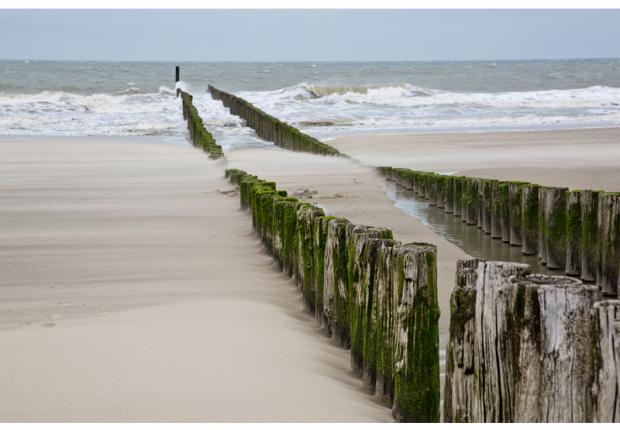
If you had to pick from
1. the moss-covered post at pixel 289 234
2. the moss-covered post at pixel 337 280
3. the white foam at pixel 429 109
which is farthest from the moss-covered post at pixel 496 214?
the white foam at pixel 429 109

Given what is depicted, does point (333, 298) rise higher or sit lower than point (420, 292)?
lower

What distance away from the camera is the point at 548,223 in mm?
7961

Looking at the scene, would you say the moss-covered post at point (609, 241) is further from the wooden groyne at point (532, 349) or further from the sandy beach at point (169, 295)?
the wooden groyne at point (532, 349)

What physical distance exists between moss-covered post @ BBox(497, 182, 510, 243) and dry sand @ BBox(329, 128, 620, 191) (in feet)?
9.71

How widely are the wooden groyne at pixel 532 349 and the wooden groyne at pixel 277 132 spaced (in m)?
13.9

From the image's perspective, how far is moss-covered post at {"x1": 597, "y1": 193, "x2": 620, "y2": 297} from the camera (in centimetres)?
690

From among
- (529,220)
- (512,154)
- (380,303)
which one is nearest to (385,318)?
(380,303)

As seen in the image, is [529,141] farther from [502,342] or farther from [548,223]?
[502,342]

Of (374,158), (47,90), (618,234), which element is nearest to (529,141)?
(374,158)

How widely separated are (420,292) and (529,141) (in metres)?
17.1

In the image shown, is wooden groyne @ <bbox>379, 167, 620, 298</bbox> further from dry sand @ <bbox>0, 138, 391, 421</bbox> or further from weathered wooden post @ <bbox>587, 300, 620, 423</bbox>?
weathered wooden post @ <bbox>587, 300, 620, 423</bbox>

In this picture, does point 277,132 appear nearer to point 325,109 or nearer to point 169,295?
point 325,109

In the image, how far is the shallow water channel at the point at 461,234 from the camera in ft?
27.2

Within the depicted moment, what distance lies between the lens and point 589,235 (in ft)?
24.0
